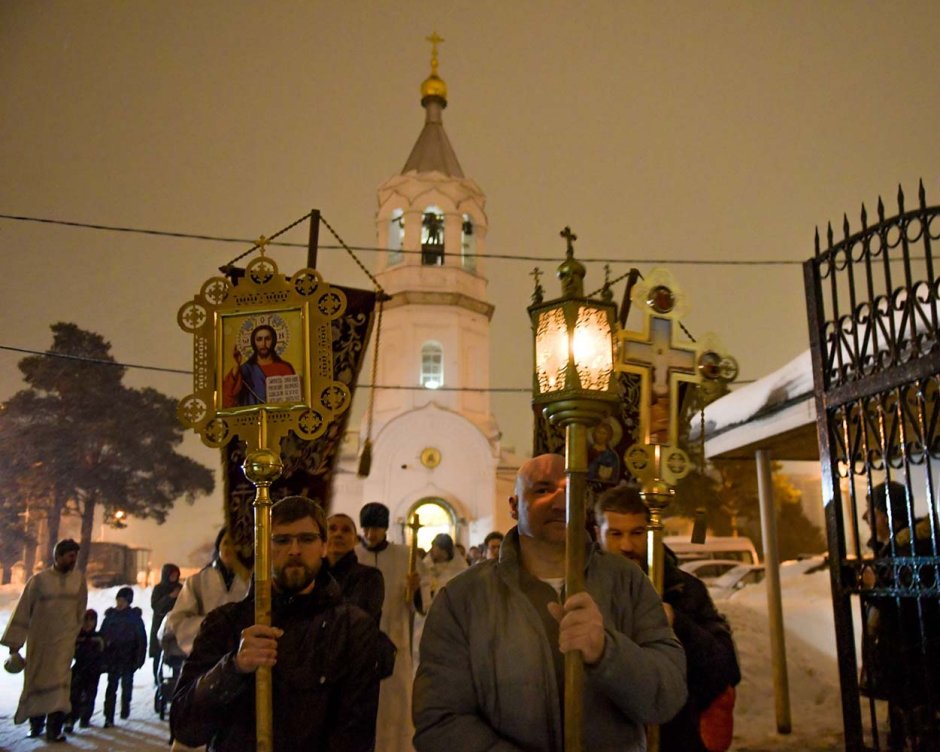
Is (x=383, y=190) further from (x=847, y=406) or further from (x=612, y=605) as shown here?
(x=612, y=605)

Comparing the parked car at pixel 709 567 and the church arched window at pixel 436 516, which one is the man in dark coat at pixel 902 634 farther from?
the church arched window at pixel 436 516

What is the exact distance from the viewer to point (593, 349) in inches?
117

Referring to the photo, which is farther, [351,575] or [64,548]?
[64,548]

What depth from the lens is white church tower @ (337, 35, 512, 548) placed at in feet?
94.7

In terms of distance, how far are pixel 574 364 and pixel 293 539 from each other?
5.07 feet

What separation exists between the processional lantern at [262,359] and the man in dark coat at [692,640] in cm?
174

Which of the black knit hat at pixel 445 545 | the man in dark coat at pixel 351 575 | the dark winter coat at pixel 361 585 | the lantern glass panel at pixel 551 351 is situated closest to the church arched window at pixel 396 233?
the black knit hat at pixel 445 545

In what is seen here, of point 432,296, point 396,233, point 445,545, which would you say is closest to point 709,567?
point 432,296

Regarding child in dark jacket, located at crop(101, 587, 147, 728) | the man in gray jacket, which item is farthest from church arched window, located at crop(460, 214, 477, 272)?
the man in gray jacket

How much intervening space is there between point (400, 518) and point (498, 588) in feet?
83.7

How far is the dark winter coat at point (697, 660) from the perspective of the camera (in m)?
3.57

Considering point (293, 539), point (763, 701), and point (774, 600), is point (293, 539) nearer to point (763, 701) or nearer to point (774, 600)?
point (774, 600)

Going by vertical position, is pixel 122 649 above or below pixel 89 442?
below

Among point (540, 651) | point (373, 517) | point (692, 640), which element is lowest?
point (692, 640)
